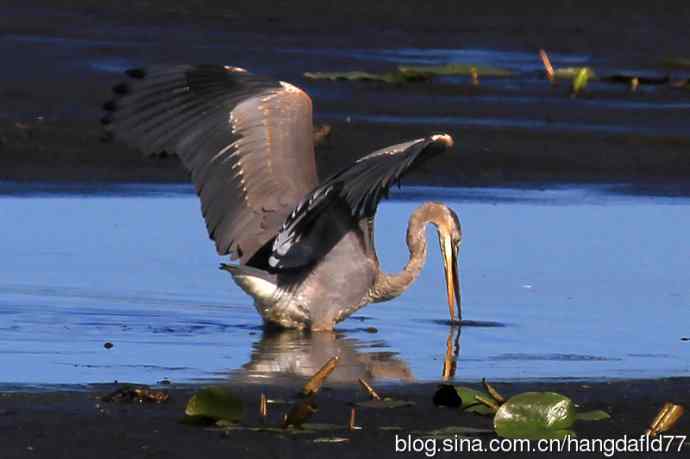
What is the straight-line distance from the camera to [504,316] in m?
9.34

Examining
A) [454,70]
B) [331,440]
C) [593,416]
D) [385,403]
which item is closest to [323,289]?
[385,403]

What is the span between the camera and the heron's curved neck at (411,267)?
9.29 m

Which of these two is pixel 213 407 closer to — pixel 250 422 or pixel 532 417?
pixel 250 422

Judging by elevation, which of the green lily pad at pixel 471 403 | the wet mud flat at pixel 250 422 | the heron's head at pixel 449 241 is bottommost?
the wet mud flat at pixel 250 422

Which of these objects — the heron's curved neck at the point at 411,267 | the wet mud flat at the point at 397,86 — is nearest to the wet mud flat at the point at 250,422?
the heron's curved neck at the point at 411,267

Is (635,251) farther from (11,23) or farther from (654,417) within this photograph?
(11,23)

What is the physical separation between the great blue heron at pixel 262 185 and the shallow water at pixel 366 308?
0.18 metres

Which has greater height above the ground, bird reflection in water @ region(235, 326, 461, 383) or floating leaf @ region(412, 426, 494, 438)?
floating leaf @ region(412, 426, 494, 438)

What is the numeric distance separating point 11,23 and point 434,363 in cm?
1447

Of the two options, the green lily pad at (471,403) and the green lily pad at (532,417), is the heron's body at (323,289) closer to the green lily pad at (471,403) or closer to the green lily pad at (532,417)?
the green lily pad at (471,403)

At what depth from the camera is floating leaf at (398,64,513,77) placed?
755 inches

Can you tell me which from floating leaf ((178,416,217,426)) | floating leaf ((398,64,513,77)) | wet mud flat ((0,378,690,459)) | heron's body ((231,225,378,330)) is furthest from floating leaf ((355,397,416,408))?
floating leaf ((398,64,513,77))

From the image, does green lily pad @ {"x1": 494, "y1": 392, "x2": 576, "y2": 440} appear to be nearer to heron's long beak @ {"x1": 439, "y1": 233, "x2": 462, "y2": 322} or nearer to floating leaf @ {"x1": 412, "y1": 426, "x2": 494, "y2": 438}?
floating leaf @ {"x1": 412, "y1": 426, "x2": 494, "y2": 438}

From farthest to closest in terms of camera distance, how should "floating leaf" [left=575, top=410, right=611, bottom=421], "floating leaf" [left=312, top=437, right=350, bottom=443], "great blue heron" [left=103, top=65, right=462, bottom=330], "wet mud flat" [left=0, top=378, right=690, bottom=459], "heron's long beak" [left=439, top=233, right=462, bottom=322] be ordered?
"heron's long beak" [left=439, top=233, right=462, bottom=322] < "great blue heron" [left=103, top=65, right=462, bottom=330] < "floating leaf" [left=575, top=410, right=611, bottom=421] < "floating leaf" [left=312, top=437, right=350, bottom=443] < "wet mud flat" [left=0, top=378, right=690, bottom=459]
